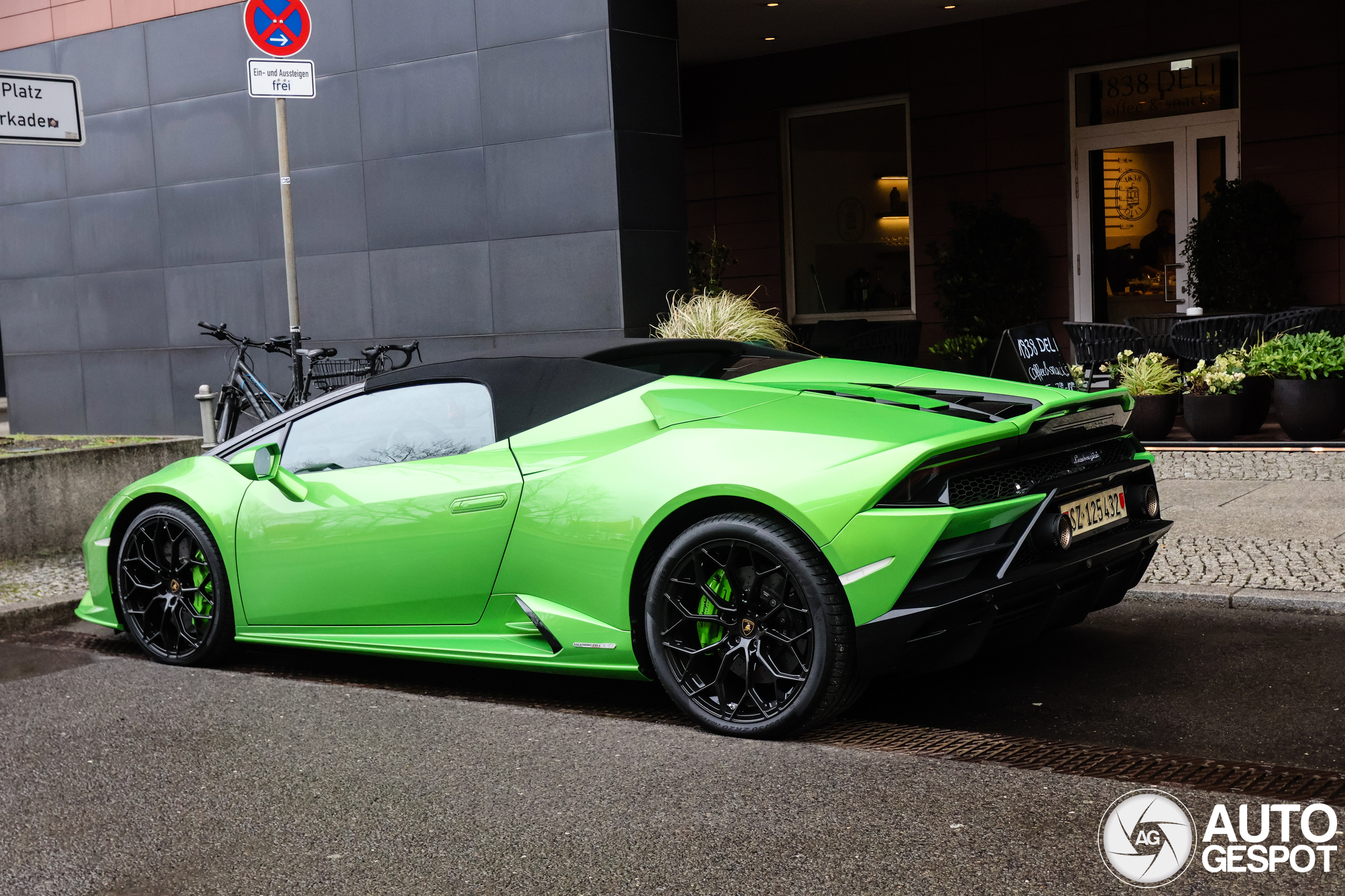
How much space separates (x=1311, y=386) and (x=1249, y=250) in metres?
4.55

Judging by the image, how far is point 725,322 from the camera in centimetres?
990

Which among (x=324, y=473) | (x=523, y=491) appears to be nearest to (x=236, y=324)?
(x=324, y=473)

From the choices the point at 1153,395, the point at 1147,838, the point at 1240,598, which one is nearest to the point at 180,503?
the point at 1147,838

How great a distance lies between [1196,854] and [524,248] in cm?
895

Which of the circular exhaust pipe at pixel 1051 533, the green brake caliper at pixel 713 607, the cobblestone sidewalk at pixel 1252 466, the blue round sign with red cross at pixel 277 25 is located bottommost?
the cobblestone sidewalk at pixel 1252 466

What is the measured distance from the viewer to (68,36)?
13992mm

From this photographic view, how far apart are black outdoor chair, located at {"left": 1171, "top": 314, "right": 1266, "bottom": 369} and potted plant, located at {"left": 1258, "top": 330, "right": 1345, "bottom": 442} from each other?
0.65 m

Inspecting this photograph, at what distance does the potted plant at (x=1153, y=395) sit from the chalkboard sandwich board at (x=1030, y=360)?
0.52 metres

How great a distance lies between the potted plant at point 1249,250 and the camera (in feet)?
44.4

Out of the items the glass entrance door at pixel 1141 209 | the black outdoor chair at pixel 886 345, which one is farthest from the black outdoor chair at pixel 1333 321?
the black outdoor chair at pixel 886 345

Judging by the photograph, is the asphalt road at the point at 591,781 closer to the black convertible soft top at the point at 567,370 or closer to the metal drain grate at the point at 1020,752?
the metal drain grate at the point at 1020,752

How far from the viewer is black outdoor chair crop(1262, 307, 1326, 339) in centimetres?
1082

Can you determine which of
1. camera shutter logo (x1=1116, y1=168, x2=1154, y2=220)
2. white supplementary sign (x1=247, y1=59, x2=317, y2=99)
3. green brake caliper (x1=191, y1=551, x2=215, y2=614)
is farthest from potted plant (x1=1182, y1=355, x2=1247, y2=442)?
green brake caliper (x1=191, y1=551, x2=215, y2=614)

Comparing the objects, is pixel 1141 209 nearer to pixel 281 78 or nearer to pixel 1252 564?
pixel 1252 564
